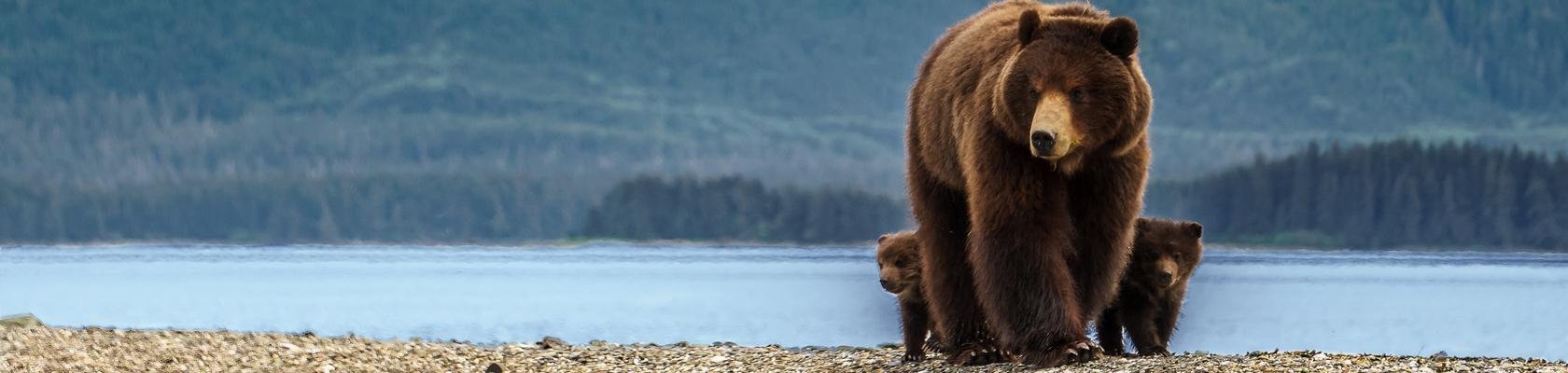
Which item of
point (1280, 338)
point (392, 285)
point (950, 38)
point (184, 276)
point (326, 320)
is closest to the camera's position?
point (950, 38)

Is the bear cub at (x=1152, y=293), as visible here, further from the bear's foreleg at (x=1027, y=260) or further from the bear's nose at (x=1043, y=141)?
the bear's nose at (x=1043, y=141)

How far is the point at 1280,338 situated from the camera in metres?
24.3

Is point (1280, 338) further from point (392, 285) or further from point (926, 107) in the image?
point (392, 285)

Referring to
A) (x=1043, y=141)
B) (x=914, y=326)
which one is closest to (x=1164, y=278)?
(x=914, y=326)

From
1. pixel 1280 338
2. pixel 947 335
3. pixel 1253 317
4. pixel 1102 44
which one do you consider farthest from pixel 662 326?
pixel 1102 44

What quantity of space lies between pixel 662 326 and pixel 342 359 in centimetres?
1462

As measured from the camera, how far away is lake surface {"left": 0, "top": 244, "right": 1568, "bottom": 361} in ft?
76.7

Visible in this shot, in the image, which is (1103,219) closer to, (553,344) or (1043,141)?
(1043,141)

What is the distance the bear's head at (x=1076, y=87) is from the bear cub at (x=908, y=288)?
265 centimetres

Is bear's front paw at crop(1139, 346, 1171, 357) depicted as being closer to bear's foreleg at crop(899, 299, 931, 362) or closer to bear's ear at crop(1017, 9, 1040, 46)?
bear's foreleg at crop(899, 299, 931, 362)

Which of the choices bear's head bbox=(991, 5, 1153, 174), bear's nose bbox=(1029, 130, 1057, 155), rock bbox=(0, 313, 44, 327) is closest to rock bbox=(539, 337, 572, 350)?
rock bbox=(0, 313, 44, 327)

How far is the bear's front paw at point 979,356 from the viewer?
31.3 ft

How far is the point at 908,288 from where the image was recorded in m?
10.9

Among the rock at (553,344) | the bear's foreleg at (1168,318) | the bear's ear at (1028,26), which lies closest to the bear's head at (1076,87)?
the bear's ear at (1028,26)
